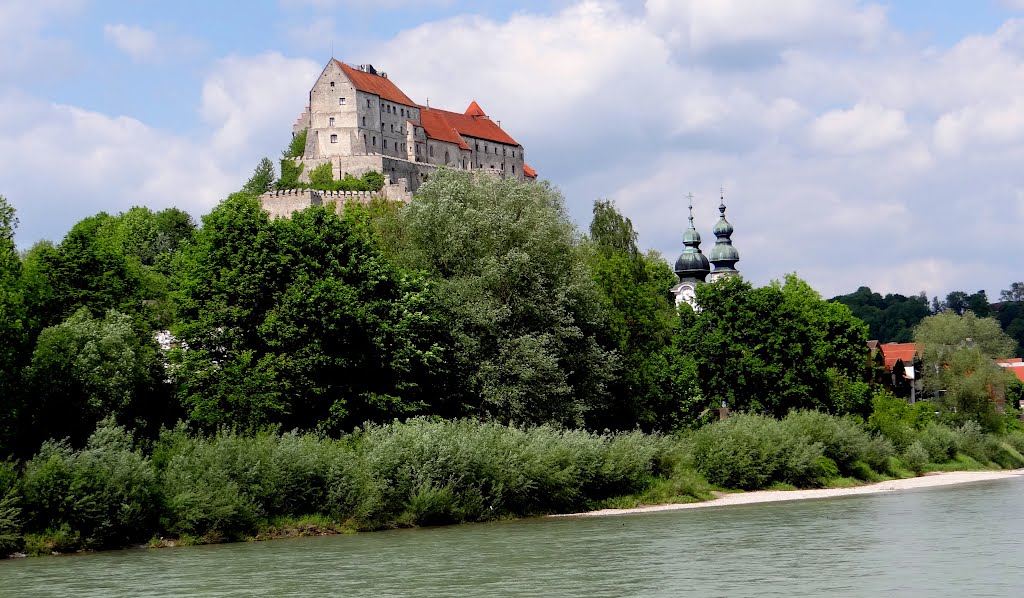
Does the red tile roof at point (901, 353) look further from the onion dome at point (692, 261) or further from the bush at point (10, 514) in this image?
the bush at point (10, 514)

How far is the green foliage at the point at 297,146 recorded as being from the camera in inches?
5482

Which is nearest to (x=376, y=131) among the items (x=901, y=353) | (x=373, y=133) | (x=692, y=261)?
(x=373, y=133)

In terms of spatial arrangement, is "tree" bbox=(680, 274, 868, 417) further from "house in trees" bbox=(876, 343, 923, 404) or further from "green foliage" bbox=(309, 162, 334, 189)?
"green foliage" bbox=(309, 162, 334, 189)

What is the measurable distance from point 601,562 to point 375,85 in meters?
117

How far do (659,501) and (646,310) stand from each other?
1863cm

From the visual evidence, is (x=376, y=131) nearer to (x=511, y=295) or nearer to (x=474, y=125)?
(x=474, y=125)

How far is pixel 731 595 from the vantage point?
83.4 ft

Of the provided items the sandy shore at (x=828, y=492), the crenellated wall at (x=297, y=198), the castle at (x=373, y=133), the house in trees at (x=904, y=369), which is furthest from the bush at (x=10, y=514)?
the castle at (x=373, y=133)

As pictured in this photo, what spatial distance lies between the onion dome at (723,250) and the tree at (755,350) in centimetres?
6716

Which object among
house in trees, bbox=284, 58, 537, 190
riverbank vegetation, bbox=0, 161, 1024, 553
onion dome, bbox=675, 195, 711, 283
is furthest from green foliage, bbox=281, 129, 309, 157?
riverbank vegetation, bbox=0, 161, 1024, 553

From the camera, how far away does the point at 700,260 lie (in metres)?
124

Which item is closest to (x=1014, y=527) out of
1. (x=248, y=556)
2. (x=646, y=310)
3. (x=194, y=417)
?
(x=248, y=556)

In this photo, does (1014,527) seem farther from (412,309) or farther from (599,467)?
(412,309)

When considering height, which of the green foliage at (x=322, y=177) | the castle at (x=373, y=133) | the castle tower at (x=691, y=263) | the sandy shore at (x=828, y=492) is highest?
the castle at (x=373, y=133)
